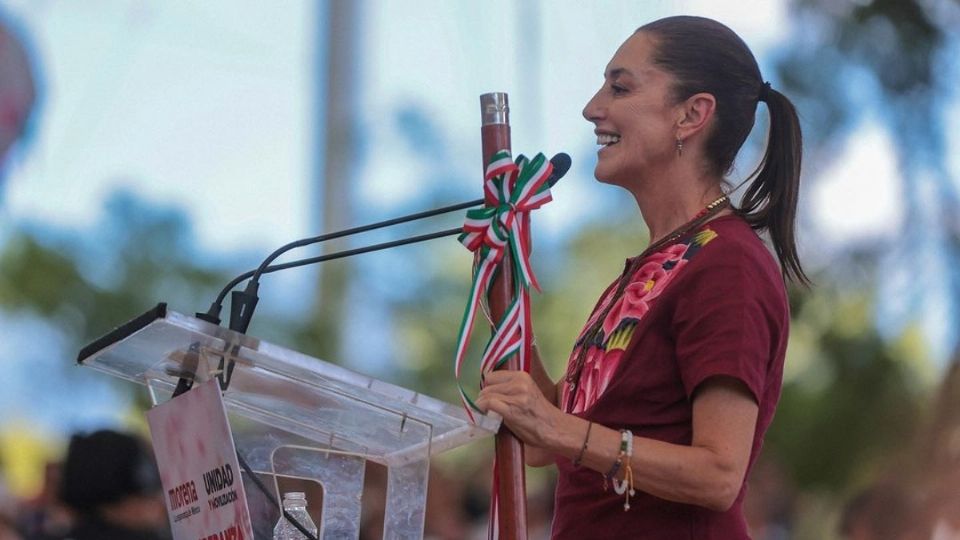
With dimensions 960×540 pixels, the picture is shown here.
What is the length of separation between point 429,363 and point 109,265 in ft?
6.35

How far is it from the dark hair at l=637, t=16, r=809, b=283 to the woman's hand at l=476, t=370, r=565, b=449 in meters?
0.47

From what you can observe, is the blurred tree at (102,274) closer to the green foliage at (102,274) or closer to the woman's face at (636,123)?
the green foliage at (102,274)

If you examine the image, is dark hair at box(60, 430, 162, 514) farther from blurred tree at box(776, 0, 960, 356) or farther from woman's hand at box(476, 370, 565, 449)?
blurred tree at box(776, 0, 960, 356)

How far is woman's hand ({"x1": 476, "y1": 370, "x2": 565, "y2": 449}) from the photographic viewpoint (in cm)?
167

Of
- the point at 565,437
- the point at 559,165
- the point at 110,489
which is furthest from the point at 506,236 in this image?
the point at 110,489

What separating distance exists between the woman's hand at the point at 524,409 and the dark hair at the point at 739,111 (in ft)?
1.54

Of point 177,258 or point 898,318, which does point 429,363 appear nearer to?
point 177,258

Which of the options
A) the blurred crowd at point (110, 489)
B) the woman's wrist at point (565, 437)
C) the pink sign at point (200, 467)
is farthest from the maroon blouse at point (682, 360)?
the blurred crowd at point (110, 489)

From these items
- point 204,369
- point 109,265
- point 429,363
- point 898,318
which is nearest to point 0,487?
point 109,265

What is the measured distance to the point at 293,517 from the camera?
1756 millimetres

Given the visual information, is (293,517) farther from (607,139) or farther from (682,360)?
(607,139)

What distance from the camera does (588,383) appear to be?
1900 mm

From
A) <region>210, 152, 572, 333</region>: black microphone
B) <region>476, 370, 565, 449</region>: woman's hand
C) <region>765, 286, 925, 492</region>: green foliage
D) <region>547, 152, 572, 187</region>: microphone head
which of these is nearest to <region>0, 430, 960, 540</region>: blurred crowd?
<region>210, 152, 572, 333</region>: black microphone

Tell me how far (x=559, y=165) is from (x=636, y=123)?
0.52 ft
